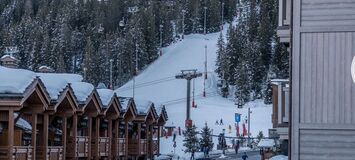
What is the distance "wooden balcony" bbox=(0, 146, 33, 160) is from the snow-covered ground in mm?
36378

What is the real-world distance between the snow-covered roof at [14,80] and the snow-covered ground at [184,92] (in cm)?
3714

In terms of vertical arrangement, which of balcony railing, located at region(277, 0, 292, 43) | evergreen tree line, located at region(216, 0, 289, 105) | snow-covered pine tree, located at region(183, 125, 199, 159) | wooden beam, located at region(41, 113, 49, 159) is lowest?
snow-covered pine tree, located at region(183, 125, 199, 159)

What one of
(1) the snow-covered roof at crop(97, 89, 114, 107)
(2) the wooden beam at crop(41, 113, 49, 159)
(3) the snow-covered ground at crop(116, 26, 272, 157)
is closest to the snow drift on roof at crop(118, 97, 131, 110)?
(1) the snow-covered roof at crop(97, 89, 114, 107)

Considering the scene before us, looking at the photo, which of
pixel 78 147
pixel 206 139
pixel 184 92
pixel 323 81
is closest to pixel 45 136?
pixel 78 147

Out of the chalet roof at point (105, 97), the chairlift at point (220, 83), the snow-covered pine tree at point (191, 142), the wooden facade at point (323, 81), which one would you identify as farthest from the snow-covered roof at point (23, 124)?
the chairlift at point (220, 83)

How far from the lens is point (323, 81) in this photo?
43.6ft

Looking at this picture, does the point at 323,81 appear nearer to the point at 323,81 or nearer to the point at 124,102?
the point at 323,81

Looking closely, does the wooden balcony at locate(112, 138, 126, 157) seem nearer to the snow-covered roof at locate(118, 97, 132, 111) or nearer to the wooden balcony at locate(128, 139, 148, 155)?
the snow-covered roof at locate(118, 97, 132, 111)

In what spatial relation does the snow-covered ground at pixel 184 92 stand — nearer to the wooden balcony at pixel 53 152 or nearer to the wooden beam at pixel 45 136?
the wooden balcony at pixel 53 152

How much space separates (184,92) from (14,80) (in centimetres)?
7285

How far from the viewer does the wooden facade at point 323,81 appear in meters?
13.1

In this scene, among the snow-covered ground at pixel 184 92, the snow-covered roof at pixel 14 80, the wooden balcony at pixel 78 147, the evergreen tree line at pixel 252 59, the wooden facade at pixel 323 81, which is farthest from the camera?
the evergreen tree line at pixel 252 59

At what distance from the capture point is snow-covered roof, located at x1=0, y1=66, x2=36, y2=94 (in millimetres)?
20172

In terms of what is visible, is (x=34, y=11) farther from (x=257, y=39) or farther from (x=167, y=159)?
(x=167, y=159)
